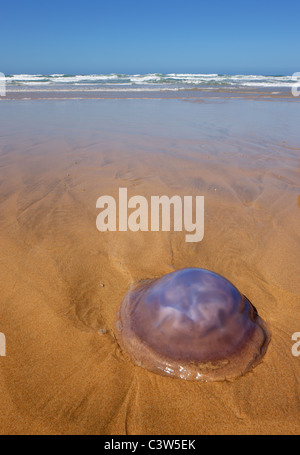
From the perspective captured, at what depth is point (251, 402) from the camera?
4.91 ft

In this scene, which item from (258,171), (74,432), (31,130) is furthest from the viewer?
Answer: (31,130)

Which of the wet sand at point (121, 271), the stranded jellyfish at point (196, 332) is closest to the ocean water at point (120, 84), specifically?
the wet sand at point (121, 271)

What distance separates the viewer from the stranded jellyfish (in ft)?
5.26

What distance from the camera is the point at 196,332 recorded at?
1.60 m

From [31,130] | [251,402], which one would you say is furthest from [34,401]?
[31,130]

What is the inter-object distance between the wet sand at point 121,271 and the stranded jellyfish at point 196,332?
0.06 m

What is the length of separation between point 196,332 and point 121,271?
1008 millimetres

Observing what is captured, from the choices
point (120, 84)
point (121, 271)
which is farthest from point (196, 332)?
point (120, 84)

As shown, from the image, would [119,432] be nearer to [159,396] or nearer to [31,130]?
[159,396]

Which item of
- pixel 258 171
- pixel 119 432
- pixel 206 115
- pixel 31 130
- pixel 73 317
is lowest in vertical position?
pixel 119 432

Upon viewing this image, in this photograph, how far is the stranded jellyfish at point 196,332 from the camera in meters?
1.60

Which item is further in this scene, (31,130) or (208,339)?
(31,130)

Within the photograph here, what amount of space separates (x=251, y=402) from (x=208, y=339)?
36cm

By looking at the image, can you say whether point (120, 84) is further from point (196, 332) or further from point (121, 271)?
point (196, 332)
